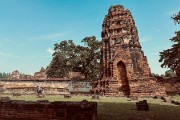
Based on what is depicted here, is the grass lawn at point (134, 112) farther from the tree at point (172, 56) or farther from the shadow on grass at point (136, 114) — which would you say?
the tree at point (172, 56)

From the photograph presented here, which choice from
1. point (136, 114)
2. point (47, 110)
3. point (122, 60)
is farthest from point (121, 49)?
point (47, 110)

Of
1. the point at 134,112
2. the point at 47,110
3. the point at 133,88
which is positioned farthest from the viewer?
the point at 133,88

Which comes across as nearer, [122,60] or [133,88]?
[133,88]

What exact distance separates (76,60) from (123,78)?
66.9 feet

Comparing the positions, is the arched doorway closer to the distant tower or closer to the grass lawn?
the distant tower

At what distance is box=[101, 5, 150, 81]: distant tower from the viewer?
66.4 ft

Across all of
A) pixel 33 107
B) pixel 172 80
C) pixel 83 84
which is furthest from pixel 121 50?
pixel 33 107

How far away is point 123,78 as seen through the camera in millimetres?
20422

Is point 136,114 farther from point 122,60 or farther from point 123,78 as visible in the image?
point 122,60

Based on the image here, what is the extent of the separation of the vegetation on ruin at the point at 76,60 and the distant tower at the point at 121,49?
52.7 feet

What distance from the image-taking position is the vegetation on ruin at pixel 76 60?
39250 mm

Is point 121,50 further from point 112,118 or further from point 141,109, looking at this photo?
point 112,118

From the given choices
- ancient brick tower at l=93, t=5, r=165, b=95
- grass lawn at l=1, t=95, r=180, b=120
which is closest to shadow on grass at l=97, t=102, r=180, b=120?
grass lawn at l=1, t=95, r=180, b=120

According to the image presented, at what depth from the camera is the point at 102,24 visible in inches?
973
